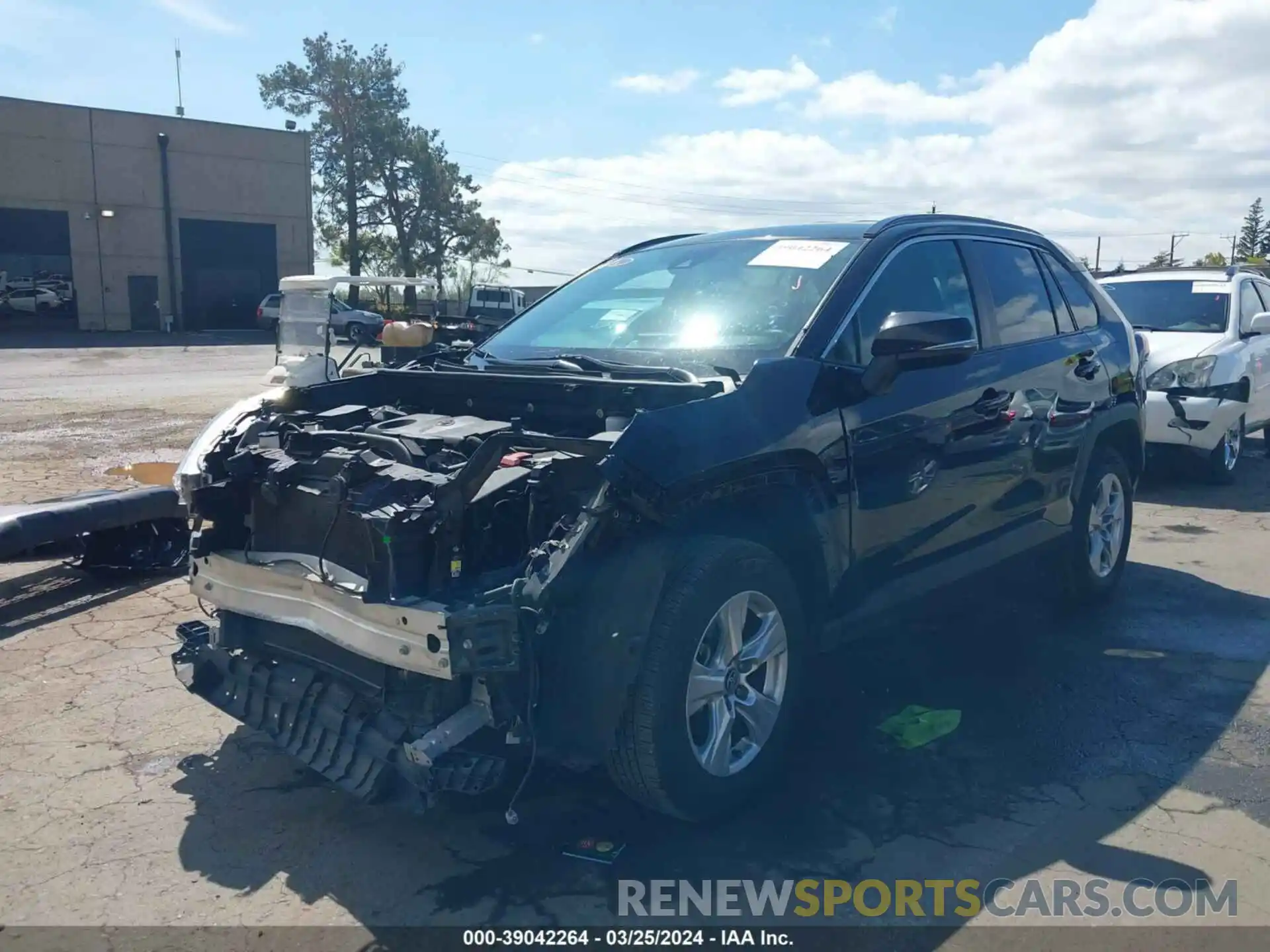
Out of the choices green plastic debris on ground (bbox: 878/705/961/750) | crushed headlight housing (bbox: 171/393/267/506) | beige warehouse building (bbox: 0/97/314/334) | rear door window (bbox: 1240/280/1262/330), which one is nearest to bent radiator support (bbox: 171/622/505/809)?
crushed headlight housing (bbox: 171/393/267/506)

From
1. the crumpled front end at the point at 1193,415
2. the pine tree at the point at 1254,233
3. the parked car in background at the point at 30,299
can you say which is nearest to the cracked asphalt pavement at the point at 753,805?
the crumpled front end at the point at 1193,415

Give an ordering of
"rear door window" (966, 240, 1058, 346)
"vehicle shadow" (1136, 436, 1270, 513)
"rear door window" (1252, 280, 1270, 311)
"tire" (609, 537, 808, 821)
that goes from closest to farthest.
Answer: "tire" (609, 537, 808, 821) < "rear door window" (966, 240, 1058, 346) < "vehicle shadow" (1136, 436, 1270, 513) < "rear door window" (1252, 280, 1270, 311)

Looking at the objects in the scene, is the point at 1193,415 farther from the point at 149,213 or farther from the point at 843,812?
the point at 149,213

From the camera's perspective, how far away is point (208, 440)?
4910mm

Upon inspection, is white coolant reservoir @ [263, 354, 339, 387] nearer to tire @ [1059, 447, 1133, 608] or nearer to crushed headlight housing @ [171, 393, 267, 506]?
crushed headlight housing @ [171, 393, 267, 506]

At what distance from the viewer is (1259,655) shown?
5230 millimetres

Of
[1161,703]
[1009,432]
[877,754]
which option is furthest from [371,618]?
[1161,703]

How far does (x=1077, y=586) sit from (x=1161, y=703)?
115 cm

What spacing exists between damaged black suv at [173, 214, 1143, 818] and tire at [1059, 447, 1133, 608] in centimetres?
50

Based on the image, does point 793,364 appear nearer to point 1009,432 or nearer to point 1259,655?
point 1009,432

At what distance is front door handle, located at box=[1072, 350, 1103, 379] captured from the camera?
536 cm

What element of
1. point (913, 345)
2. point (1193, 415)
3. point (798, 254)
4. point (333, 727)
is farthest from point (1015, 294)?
point (1193, 415)

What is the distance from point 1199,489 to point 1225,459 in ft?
1.11

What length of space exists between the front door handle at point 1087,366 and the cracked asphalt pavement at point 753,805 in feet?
3.28
